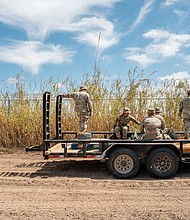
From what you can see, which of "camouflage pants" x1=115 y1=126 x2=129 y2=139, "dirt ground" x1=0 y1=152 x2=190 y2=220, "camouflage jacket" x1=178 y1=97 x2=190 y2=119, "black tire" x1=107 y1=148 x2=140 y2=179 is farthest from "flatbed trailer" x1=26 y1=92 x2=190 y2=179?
"camouflage jacket" x1=178 y1=97 x2=190 y2=119

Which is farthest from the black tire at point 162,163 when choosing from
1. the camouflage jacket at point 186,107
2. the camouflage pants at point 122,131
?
the camouflage jacket at point 186,107

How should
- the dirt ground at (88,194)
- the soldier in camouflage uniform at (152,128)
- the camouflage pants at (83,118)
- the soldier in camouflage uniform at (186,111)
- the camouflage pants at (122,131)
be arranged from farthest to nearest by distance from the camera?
the camouflage pants at (83,118), the soldier in camouflage uniform at (186,111), the camouflage pants at (122,131), the soldier in camouflage uniform at (152,128), the dirt ground at (88,194)

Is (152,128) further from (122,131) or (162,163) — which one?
(122,131)

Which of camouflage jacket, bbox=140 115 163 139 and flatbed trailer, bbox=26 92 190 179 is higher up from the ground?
camouflage jacket, bbox=140 115 163 139

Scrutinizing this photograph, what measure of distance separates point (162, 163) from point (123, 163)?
0.80 meters

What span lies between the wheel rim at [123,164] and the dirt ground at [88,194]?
0.24 meters

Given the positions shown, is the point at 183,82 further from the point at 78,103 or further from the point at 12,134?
the point at 12,134

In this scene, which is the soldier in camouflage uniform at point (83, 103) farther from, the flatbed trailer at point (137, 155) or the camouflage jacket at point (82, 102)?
the flatbed trailer at point (137, 155)

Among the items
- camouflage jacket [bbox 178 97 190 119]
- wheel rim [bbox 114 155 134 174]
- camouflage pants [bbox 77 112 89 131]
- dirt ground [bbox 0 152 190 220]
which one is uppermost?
camouflage jacket [bbox 178 97 190 119]

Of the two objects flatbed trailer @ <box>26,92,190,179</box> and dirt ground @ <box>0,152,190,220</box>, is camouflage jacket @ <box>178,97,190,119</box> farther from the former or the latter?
flatbed trailer @ <box>26,92,190,179</box>

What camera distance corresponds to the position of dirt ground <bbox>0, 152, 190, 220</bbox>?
4.82 m

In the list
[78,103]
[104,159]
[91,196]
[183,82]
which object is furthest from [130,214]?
[183,82]

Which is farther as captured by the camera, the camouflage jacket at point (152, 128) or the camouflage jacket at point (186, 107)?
the camouflage jacket at point (186, 107)

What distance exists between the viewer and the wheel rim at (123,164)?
7.02 meters
